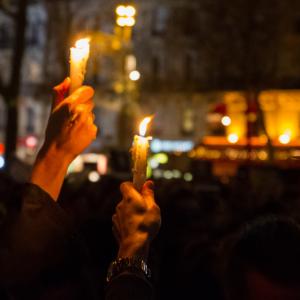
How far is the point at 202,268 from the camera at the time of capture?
4.54 metres

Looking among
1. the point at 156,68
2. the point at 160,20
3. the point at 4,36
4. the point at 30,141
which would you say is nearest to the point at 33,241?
the point at 30,141

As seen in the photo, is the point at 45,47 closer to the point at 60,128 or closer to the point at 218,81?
the point at 218,81

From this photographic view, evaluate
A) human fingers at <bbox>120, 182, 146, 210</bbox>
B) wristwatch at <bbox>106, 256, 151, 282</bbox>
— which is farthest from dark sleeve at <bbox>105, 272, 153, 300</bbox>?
human fingers at <bbox>120, 182, 146, 210</bbox>

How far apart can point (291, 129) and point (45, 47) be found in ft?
53.1

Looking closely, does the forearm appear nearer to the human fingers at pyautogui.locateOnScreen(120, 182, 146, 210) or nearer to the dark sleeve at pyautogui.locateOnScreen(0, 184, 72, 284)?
the dark sleeve at pyautogui.locateOnScreen(0, 184, 72, 284)

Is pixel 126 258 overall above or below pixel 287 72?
below

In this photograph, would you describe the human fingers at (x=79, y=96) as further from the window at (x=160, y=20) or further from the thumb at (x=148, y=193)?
the window at (x=160, y=20)

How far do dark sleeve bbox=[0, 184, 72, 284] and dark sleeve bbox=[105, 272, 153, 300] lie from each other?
0.79 ft

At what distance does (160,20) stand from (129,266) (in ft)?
142

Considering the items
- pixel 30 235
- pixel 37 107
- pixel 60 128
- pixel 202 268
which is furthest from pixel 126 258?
pixel 37 107

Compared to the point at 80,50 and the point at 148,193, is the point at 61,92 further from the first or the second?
the point at 148,193

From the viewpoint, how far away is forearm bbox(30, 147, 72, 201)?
Answer: 2.38 meters

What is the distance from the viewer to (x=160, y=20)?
146 ft

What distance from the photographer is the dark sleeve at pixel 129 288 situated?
6.59 ft
